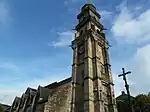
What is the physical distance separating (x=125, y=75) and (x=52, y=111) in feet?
60.1

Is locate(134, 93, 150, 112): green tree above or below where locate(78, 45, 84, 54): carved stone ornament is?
below

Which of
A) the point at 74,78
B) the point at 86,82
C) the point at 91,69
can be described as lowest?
the point at 86,82

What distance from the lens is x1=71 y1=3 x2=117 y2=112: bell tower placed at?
28562 millimetres

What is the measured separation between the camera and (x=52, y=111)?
30031mm

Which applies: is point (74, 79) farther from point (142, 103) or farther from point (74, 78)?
point (142, 103)

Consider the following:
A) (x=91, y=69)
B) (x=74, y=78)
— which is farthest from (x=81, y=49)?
(x=74, y=78)

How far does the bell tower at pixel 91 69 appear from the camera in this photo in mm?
28562

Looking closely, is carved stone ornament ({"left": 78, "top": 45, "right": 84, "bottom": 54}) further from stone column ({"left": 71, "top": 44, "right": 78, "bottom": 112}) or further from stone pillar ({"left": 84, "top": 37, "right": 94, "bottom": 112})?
stone pillar ({"left": 84, "top": 37, "right": 94, "bottom": 112})

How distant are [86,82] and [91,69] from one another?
2664 mm

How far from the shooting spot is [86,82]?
97.6 ft

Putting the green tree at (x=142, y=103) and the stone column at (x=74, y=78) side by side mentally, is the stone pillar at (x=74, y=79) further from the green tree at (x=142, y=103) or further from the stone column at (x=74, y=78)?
the green tree at (x=142, y=103)

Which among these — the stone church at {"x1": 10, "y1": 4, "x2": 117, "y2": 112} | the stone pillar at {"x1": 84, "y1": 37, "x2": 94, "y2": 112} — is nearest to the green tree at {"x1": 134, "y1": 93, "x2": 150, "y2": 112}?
the stone church at {"x1": 10, "y1": 4, "x2": 117, "y2": 112}

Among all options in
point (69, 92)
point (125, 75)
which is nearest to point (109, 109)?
point (69, 92)

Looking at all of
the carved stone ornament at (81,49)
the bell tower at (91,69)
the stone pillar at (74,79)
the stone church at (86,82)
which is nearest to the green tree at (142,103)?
the stone church at (86,82)
